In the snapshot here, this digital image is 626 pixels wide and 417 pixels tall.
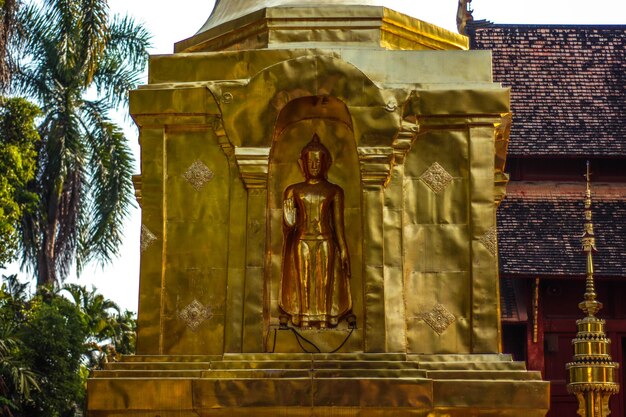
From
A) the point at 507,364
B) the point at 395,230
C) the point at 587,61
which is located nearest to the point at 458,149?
the point at 395,230

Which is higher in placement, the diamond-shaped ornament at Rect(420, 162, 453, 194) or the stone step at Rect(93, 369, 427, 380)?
the diamond-shaped ornament at Rect(420, 162, 453, 194)

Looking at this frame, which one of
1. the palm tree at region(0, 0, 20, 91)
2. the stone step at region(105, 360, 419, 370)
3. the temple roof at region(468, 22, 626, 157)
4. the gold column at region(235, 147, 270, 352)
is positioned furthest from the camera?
the temple roof at region(468, 22, 626, 157)

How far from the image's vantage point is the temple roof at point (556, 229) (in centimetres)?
2580

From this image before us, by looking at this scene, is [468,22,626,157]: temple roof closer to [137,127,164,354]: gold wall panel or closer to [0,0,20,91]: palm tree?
[0,0,20,91]: palm tree

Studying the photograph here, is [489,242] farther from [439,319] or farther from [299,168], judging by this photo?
[299,168]

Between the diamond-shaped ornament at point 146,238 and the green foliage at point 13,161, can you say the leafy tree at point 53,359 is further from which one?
the diamond-shaped ornament at point 146,238

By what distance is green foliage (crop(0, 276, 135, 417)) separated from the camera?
79.4 feet

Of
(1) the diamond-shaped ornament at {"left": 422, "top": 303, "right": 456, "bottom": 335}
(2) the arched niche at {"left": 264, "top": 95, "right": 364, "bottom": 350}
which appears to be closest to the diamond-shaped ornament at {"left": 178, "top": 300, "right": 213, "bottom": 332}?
(2) the arched niche at {"left": 264, "top": 95, "right": 364, "bottom": 350}

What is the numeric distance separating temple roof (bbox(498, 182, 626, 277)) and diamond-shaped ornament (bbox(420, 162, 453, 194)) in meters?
13.9

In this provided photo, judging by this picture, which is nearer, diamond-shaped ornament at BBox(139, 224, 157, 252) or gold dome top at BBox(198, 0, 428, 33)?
diamond-shaped ornament at BBox(139, 224, 157, 252)

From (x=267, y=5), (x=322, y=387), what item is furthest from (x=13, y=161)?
(x=322, y=387)

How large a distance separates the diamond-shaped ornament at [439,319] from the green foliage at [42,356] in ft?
41.0

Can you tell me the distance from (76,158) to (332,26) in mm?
22104

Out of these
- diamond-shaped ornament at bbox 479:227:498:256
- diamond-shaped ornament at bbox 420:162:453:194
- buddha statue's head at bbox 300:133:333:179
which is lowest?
diamond-shaped ornament at bbox 479:227:498:256
